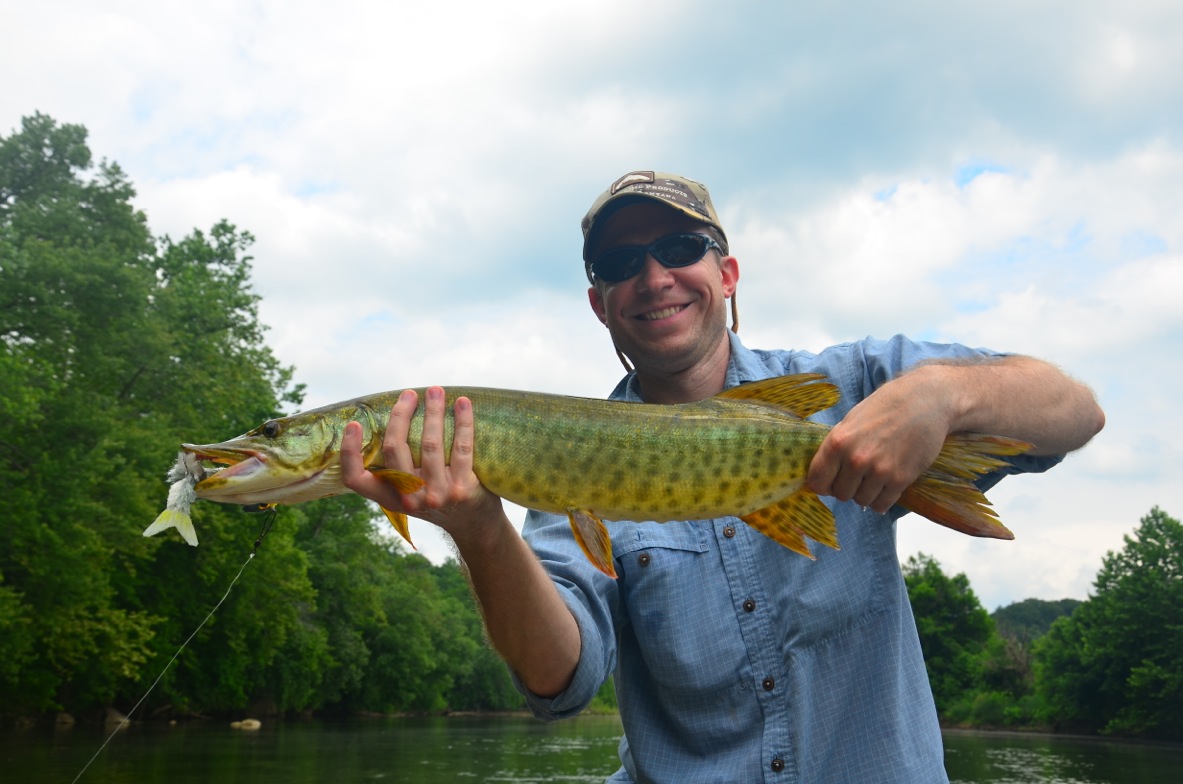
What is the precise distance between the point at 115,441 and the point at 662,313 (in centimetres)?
2254

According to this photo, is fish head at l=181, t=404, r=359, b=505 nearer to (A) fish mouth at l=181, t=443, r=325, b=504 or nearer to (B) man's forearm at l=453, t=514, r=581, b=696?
(A) fish mouth at l=181, t=443, r=325, b=504

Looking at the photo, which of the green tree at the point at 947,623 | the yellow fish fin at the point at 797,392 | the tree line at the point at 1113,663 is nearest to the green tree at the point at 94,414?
the yellow fish fin at the point at 797,392

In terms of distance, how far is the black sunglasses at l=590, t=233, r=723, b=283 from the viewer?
381 centimetres

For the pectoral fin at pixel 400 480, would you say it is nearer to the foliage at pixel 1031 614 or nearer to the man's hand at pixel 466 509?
the man's hand at pixel 466 509

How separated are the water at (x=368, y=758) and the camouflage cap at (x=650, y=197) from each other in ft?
51.3

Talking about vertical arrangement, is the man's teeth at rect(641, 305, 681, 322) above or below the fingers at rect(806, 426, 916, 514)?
above

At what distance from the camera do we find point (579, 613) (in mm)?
3213

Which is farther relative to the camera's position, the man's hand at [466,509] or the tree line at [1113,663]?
the tree line at [1113,663]

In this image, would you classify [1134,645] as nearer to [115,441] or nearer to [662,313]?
[115,441]

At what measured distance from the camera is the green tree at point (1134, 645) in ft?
138

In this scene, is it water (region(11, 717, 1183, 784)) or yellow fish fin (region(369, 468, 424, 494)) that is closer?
yellow fish fin (region(369, 468, 424, 494))

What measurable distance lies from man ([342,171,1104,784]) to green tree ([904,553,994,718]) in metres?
64.6

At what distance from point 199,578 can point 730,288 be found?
29342 millimetres

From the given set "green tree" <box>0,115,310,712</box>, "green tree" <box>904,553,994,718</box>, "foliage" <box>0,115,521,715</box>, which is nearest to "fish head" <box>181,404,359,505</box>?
"foliage" <box>0,115,521,715</box>
